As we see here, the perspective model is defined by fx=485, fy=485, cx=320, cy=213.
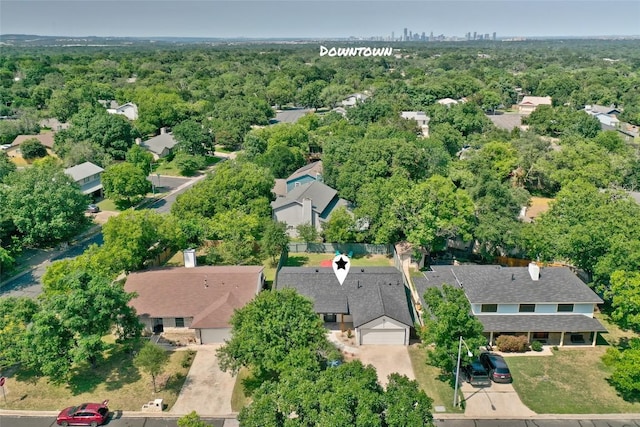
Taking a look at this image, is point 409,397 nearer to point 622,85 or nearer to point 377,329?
point 377,329

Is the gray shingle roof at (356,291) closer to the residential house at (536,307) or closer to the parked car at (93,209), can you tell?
the residential house at (536,307)

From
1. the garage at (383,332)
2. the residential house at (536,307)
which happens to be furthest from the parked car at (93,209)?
the residential house at (536,307)

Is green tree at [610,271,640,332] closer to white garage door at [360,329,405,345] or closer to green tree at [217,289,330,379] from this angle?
white garage door at [360,329,405,345]

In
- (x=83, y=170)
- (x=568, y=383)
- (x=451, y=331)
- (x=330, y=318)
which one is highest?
(x=83, y=170)

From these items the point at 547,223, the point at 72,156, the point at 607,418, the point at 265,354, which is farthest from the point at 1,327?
the point at 72,156

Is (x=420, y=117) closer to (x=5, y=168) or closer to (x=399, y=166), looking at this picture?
(x=399, y=166)

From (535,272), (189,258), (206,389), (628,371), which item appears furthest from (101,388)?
(628,371)
